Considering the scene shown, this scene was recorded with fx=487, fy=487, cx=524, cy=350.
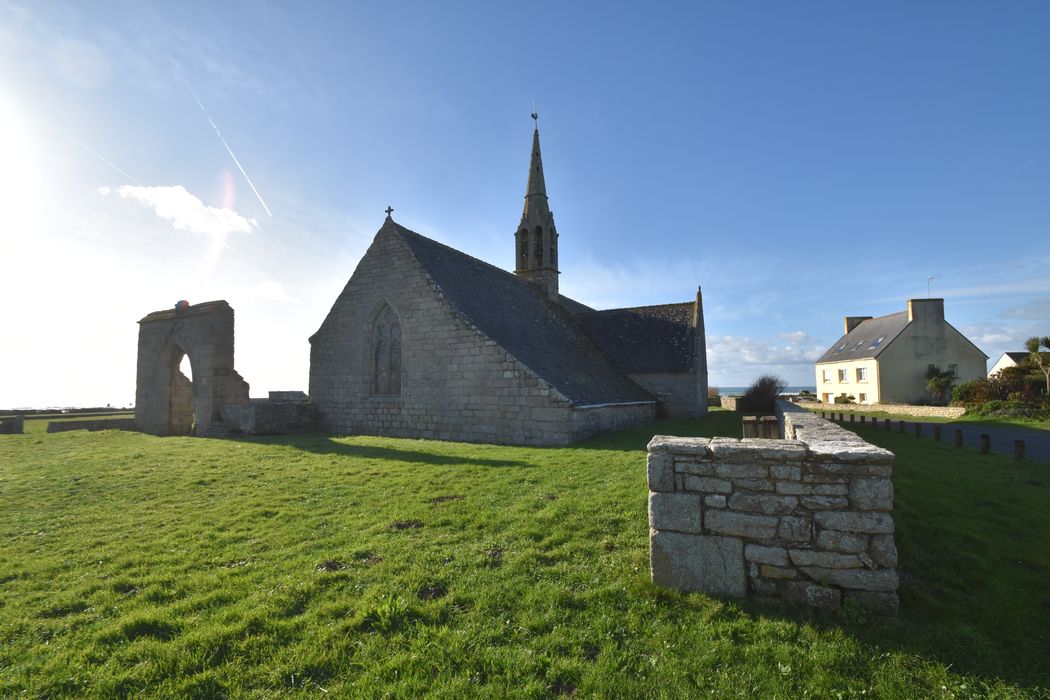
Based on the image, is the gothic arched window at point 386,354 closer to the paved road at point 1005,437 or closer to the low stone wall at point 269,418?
the low stone wall at point 269,418

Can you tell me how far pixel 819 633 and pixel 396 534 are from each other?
4.76 metres

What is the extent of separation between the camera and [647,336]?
2730 centimetres

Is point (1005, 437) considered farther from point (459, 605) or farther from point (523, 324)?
point (459, 605)

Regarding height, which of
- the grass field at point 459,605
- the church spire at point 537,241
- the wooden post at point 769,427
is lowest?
the grass field at point 459,605

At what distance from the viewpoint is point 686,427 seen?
19.1 m

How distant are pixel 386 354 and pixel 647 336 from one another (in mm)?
14815

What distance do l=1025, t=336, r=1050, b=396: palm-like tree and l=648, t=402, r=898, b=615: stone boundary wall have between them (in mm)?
33768

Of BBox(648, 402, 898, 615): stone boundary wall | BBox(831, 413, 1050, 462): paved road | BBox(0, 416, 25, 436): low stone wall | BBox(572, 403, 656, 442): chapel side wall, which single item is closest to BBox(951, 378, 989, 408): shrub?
BBox(831, 413, 1050, 462): paved road

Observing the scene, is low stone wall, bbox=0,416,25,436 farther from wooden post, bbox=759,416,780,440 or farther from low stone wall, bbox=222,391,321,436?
wooden post, bbox=759,416,780,440

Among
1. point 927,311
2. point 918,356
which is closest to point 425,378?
point 918,356

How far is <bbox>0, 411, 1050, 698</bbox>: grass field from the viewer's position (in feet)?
12.0

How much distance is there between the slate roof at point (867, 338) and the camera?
38344 mm

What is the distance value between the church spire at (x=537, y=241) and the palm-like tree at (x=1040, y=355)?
28.0 m

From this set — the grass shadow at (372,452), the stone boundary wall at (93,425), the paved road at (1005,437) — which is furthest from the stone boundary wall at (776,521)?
the stone boundary wall at (93,425)
